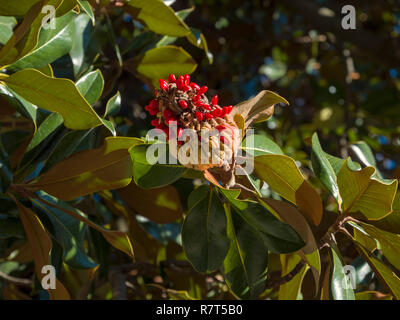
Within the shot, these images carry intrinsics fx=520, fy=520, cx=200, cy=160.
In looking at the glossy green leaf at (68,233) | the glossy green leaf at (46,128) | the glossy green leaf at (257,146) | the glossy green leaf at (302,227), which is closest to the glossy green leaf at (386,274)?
the glossy green leaf at (302,227)

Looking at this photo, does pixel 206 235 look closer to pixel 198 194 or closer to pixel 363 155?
pixel 198 194

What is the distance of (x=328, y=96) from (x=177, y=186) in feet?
4.89

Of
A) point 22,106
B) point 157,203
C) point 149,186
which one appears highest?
point 22,106

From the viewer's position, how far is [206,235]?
1.02 m

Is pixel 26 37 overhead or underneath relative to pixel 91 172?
overhead

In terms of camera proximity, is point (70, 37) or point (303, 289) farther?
point (303, 289)

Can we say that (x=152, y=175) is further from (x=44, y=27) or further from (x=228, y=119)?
(x=44, y=27)

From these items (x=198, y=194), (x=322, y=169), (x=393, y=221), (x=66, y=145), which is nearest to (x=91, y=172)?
(x=66, y=145)

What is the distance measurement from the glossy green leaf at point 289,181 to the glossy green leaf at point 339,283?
0.33 feet

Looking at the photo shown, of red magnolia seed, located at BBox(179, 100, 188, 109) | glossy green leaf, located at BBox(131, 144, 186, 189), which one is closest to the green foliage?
glossy green leaf, located at BBox(131, 144, 186, 189)

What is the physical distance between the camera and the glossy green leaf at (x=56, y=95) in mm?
939

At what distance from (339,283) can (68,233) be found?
1.88 feet

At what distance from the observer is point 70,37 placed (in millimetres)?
1144

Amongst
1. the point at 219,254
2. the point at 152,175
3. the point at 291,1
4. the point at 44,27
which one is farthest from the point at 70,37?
the point at 291,1
